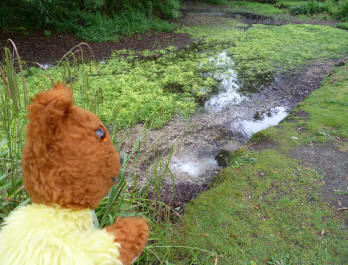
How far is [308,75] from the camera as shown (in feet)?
18.1

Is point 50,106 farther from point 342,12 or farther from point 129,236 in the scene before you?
point 342,12

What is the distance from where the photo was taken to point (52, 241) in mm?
769

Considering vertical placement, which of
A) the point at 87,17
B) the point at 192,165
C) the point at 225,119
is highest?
the point at 87,17

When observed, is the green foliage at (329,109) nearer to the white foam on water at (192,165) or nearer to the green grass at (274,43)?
the white foam on water at (192,165)

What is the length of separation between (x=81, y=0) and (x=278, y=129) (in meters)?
7.25

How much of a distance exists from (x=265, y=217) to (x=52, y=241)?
1.72m

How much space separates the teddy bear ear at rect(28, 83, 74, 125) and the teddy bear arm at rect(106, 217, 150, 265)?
16.1 inches

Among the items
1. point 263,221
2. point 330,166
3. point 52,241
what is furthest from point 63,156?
point 330,166

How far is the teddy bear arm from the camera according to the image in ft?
2.80

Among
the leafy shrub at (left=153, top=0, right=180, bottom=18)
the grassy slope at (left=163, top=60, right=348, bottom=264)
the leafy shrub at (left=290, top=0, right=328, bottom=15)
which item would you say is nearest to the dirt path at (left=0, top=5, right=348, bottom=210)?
the grassy slope at (left=163, top=60, right=348, bottom=264)

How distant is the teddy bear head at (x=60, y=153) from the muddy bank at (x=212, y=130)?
2.72 ft

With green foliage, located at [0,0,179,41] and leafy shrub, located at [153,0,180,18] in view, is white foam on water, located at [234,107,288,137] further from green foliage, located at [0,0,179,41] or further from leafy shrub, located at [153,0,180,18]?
leafy shrub, located at [153,0,180,18]

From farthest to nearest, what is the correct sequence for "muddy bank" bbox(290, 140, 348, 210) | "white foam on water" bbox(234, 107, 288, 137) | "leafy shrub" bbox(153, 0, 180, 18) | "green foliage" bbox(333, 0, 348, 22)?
"green foliage" bbox(333, 0, 348, 22), "leafy shrub" bbox(153, 0, 180, 18), "white foam on water" bbox(234, 107, 288, 137), "muddy bank" bbox(290, 140, 348, 210)

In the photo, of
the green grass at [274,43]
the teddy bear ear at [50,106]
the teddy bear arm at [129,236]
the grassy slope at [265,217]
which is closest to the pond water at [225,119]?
the grassy slope at [265,217]
